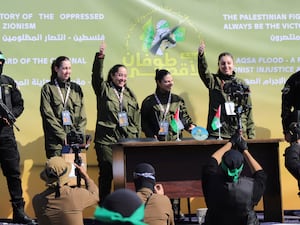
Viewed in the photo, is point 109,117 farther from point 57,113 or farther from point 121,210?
point 121,210

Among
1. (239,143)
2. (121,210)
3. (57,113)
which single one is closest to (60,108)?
(57,113)

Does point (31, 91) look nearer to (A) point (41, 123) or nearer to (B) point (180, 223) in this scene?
(A) point (41, 123)

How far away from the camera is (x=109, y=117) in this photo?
22.4ft

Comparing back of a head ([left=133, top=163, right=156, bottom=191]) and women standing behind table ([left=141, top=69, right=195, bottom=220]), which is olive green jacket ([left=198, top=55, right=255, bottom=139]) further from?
back of a head ([left=133, top=163, right=156, bottom=191])

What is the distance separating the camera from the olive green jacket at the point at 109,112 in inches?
267

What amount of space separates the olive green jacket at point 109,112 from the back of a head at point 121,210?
4.37 m

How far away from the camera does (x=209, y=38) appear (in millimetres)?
7488

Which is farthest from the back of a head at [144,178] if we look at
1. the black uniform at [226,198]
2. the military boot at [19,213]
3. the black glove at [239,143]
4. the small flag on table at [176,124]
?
the military boot at [19,213]

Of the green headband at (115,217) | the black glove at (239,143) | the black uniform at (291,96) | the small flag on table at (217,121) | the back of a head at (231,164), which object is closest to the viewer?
the green headband at (115,217)

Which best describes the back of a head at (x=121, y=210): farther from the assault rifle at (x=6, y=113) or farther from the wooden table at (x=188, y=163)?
the assault rifle at (x=6, y=113)

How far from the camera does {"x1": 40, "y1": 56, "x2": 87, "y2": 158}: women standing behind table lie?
666 centimetres

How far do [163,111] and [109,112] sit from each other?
560 mm

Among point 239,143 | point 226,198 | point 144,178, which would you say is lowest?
point 226,198

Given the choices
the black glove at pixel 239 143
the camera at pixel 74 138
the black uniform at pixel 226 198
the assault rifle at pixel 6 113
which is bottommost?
the black uniform at pixel 226 198
